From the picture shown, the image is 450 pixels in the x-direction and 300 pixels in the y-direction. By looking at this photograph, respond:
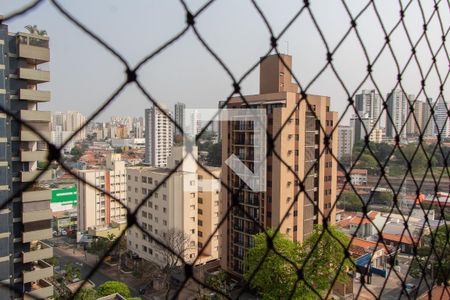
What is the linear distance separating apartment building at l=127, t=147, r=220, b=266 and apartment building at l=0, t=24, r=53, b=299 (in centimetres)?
174

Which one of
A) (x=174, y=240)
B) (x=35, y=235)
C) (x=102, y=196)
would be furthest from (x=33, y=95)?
(x=102, y=196)

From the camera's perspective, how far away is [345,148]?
1077cm

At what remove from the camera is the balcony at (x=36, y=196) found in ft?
11.9

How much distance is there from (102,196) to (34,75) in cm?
515

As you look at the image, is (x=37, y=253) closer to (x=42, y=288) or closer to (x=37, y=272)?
(x=37, y=272)

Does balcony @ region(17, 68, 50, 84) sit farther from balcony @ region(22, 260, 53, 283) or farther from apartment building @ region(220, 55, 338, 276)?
apartment building @ region(220, 55, 338, 276)

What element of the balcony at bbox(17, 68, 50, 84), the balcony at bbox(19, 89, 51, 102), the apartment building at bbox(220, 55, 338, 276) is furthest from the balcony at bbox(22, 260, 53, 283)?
the apartment building at bbox(220, 55, 338, 276)

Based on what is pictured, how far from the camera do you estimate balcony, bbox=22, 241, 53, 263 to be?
3.79m

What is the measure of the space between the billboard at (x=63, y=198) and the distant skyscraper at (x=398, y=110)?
7.50 metres

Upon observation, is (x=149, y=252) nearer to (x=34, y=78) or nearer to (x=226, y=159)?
(x=226, y=159)

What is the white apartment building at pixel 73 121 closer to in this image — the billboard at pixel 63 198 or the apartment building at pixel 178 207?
the apartment building at pixel 178 207

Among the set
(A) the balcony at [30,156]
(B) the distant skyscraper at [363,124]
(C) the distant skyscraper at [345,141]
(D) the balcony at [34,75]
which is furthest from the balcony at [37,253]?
(C) the distant skyscraper at [345,141]

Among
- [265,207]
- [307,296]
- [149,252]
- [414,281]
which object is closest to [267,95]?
[265,207]

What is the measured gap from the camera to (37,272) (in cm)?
392
